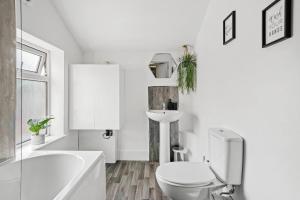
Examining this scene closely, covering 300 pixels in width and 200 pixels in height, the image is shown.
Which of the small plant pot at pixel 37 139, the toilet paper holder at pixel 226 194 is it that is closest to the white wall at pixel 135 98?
the small plant pot at pixel 37 139

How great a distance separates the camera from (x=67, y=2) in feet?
8.85

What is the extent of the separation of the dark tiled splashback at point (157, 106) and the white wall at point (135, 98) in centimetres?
7

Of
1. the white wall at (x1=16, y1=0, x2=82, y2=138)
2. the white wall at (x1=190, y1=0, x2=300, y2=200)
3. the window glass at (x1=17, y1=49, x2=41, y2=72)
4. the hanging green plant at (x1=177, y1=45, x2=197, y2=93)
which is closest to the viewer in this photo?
the white wall at (x1=190, y1=0, x2=300, y2=200)

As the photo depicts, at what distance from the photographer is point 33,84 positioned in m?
2.88

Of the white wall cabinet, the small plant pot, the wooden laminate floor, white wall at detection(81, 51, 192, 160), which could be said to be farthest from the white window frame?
the wooden laminate floor

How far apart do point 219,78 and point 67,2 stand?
212 cm

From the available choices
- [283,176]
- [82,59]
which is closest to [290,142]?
[283,176]

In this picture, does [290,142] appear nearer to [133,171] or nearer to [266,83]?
[266,83]

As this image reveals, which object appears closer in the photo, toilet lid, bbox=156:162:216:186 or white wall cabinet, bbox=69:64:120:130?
toilet lid, bbox=156:162:216:186

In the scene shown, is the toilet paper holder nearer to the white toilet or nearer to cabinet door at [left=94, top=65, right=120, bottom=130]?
the white toilet

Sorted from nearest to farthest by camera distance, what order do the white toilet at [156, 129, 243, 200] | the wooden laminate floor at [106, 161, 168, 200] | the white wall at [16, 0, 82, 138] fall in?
1. the white toilet at [156, 129, 243, 200]
2. the white wall at [16, 0, 82, 138]
3. the wooden laminate floor at [106, 161, 168, 200]

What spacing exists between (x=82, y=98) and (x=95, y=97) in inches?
8.3

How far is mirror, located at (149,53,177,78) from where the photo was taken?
12.7 ft

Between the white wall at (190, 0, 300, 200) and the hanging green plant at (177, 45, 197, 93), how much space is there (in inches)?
42.1
